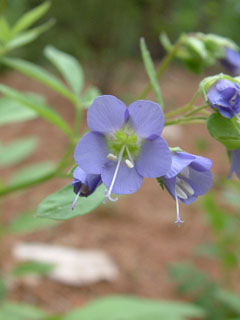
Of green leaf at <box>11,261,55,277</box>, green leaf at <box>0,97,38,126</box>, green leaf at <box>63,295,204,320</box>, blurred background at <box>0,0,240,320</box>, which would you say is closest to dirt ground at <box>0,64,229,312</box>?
blurred background at <box>0,0,240,320</box>

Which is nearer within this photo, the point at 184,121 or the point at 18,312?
the point at 184,121

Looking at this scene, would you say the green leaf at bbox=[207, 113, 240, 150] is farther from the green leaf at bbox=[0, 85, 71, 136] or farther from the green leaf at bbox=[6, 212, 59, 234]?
the green leaf at bbox=[6, 212, 59, 234]

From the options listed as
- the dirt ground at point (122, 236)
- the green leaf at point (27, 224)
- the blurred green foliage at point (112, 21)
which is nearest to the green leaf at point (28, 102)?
the green leaf at point (27, 224)

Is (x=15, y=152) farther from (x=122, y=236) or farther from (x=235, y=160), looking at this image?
(x=235, y=160)

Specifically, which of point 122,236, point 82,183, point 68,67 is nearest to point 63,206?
point 82,183

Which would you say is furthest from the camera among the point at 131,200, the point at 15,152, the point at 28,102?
the point at 131,200

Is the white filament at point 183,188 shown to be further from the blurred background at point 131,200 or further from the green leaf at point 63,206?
the blurred background at point 131,200

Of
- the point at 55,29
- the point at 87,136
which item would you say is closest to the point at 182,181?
the point at 87,136

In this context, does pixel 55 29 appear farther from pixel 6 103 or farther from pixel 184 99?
pixel 6 103
